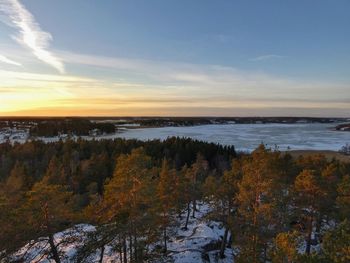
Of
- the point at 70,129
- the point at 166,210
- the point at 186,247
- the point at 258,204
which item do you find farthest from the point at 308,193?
the point at 70,129

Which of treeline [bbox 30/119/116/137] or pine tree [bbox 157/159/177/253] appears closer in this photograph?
pine tree [bbox 157/159/177/253]

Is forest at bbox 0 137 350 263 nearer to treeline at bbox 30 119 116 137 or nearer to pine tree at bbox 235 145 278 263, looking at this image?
pine tree at bbox 235 145 278 263

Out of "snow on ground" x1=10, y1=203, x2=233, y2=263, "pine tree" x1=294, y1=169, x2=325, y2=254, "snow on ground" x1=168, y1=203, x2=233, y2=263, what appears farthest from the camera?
"snow on ground" x1=168, y1=203, x2=233, y2=263

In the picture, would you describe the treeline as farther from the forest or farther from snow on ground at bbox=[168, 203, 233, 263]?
snow on ground at bbox=[168, 203, 233, 263]

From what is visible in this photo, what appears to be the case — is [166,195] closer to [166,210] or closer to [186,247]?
[166,210]

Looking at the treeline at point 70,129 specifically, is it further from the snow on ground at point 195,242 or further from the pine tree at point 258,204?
the pine tree at point 258,204

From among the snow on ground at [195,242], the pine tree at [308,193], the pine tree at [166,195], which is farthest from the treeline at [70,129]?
the pine tree at [308,193]

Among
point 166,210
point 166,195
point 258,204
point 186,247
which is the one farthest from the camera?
point 186,247

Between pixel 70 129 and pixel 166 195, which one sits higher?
pixel 166 195

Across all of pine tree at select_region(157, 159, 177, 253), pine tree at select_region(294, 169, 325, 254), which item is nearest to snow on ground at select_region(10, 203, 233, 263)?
pine tree at select_region(157, 159, 177, 253)

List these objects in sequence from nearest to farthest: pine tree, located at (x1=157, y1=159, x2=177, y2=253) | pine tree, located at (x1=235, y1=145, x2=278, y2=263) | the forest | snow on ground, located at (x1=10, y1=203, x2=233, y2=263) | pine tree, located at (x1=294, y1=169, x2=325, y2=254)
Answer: the forest < pine tree, located at (x1=235, y1=145, x2=278, y2=263) < pine tree, located at (x1=294, y1=169, x2=325, y2=254) < pine tree, located at (x1=157, y1=159, x2=177, y2=253) < snow on ground, located at (x1=10, y1=203, x2=233, y2=263)

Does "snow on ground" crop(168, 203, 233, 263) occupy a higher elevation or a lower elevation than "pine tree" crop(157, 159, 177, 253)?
lower

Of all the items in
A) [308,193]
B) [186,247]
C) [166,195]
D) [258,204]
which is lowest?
[186,247]

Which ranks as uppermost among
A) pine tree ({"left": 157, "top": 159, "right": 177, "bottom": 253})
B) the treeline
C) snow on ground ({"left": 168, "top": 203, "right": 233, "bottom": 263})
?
pine tree ({"left": 157, "top": 159, "right": 177, "bottom": 253})
